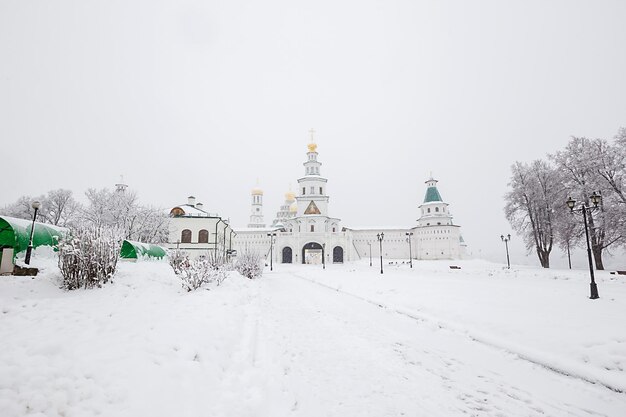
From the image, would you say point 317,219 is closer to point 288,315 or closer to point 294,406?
point 288,315

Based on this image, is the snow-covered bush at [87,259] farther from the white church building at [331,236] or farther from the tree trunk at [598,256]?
the white church building at [331,236]

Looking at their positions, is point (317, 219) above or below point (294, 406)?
above

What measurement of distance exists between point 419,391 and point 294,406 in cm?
182

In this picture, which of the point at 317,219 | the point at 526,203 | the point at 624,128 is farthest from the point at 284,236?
the point at 624,128

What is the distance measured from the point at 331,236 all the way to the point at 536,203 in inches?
1415

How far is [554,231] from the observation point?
27984mm

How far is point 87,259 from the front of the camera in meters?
9.61

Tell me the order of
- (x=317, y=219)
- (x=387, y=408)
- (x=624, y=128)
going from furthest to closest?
(x=317, y=219)
(x=624, y=128)
(x=387, y=408)

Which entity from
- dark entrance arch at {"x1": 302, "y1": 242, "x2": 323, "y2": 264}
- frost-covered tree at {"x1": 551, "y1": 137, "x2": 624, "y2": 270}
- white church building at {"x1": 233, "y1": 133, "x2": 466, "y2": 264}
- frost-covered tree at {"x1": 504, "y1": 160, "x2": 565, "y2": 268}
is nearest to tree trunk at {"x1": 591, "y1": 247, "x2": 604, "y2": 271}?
frost-covered tree at {"x1": 551, "y1": 137, "x2": 624, "y2": 270}

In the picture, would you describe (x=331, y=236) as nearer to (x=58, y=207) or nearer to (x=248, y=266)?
(x=248, y=266)

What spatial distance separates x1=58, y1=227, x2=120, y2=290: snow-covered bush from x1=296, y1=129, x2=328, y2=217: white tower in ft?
171

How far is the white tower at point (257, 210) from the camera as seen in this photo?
293 ft

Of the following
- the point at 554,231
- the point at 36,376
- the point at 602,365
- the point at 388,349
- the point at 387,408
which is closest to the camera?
the point at 36,376

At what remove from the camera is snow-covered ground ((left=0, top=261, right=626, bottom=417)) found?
3381 millimetres
